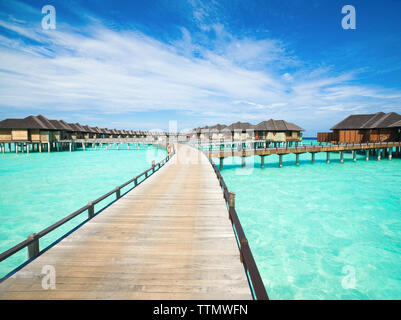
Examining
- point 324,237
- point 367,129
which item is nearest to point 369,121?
point 367,129

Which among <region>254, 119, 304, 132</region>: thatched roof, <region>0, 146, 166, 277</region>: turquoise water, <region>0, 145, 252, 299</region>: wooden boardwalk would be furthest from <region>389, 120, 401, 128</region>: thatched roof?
<region>0, 146, 166, 277</region>: turquoise water

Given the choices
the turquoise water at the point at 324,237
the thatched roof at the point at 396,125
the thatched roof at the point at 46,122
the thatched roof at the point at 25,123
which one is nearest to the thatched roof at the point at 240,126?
the thatched roof at the point at 396,125

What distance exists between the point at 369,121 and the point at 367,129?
235 cm

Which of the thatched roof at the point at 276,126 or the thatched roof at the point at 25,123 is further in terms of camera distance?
the thatched roof at the point at 276,126

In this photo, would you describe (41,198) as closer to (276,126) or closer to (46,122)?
(46,122)

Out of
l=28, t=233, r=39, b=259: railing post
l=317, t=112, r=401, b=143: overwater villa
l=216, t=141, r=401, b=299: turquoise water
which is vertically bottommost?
l=216, t=141, r=401, b=299: turquoise water

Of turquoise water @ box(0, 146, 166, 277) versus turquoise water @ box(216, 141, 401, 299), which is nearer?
turquoise water @ box(216, 141, 401, 299)

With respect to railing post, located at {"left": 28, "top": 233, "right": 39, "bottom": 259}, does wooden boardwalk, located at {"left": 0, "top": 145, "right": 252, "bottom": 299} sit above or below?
below

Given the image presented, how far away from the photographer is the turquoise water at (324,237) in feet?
25.6

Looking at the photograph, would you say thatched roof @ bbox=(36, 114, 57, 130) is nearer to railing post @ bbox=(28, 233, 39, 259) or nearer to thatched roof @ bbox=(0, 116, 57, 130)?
thatched roof @ bbox=(0, 116, 57, 130)

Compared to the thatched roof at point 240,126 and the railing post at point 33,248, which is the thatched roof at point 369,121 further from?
the railing post at point 33,248

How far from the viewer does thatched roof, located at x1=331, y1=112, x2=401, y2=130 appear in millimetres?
41000

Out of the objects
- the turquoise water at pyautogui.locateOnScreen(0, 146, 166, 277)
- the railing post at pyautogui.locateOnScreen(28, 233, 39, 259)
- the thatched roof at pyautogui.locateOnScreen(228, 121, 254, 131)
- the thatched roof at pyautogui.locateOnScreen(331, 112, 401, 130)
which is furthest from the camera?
the thatched roof at pyautogui.locateOnScreen(228, 121, 254, 131)

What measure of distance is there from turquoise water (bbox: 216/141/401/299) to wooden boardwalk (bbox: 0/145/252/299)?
428 centimetres
